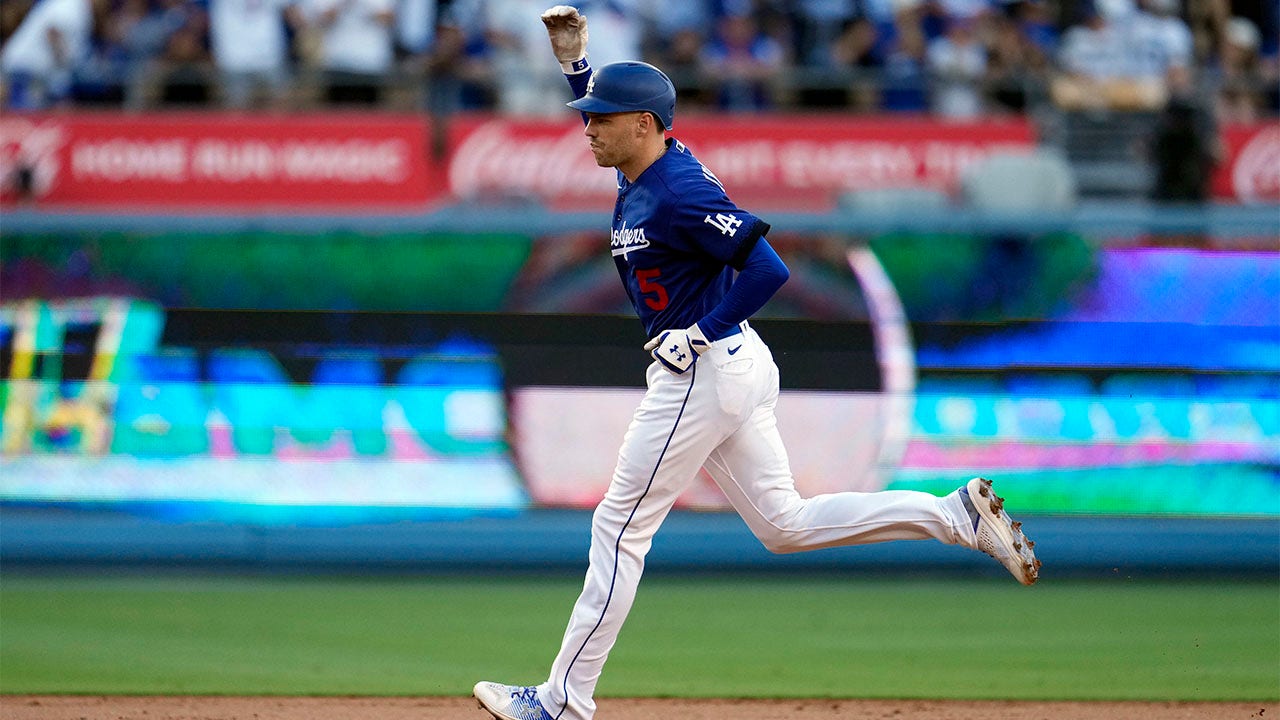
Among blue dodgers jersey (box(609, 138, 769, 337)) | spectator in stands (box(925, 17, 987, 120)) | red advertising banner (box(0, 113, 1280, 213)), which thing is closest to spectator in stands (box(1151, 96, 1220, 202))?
red advertising banner (box(0, 113, 1280, 213))

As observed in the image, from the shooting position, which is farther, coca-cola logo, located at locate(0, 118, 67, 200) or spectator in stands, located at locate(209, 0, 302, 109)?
spectator in stands, located at locate(209, 0, 302, 109)

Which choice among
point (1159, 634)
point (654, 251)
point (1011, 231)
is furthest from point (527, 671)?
point (1011, 231)

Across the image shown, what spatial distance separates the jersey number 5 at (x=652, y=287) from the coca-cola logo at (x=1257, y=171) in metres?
10.3

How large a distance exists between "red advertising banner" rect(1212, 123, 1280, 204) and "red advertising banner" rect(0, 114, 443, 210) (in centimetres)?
654

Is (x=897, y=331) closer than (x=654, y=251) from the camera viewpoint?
No

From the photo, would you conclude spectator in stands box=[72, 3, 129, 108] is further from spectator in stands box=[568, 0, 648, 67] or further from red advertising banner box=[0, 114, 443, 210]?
spectator in stands box=[568, 0, 648, 67]

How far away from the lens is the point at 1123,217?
9.19m

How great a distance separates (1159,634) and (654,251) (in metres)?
3.72

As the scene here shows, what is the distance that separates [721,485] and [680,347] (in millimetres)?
613

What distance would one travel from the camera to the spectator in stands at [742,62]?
14.1m

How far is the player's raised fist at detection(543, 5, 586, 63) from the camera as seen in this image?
5.58 m

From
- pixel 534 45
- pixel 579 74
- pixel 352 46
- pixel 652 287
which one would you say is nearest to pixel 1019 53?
pixel 534 45

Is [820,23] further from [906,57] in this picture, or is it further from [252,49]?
[252,49]

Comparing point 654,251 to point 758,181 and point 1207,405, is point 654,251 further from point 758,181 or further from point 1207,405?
point 758,181
